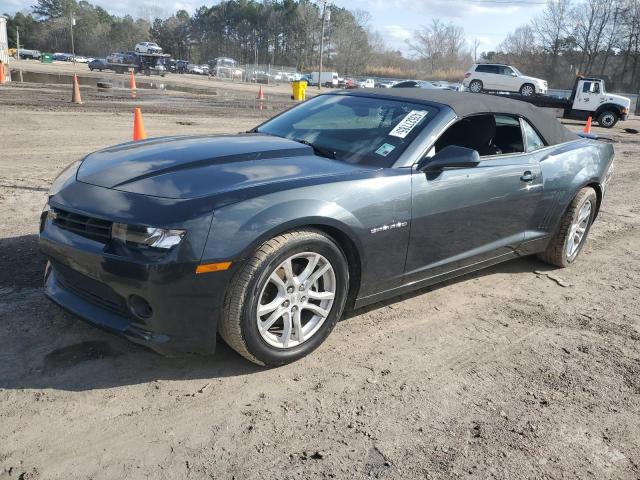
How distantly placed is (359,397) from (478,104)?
2486 mm

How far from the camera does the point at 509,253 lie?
4457 millimetres

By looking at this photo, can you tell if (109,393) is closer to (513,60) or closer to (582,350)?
(582,350)

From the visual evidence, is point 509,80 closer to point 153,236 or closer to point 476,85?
point 476,85

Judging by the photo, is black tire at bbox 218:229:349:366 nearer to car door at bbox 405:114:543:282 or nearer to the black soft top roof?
car door at bbox 405:114:543:282

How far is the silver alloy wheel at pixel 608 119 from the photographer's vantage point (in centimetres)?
2550

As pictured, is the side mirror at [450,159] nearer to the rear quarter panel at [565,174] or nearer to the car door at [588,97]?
the rear quarter panel at [565,174]

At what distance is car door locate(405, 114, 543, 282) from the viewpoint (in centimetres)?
359

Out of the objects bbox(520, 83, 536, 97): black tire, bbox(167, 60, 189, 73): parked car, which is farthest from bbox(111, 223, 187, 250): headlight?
bbox(167, 60, 189, 73): parked car

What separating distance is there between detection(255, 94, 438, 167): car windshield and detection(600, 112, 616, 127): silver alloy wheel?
82.7 ft

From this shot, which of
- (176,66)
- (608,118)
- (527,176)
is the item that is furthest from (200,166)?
(176,66)

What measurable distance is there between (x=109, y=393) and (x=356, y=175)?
6.01ft

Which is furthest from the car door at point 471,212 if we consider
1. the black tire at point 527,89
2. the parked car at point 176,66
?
the parked car at point 176,66

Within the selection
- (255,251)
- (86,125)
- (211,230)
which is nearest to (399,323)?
(255,251)

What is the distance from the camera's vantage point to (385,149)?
3.62 meters
